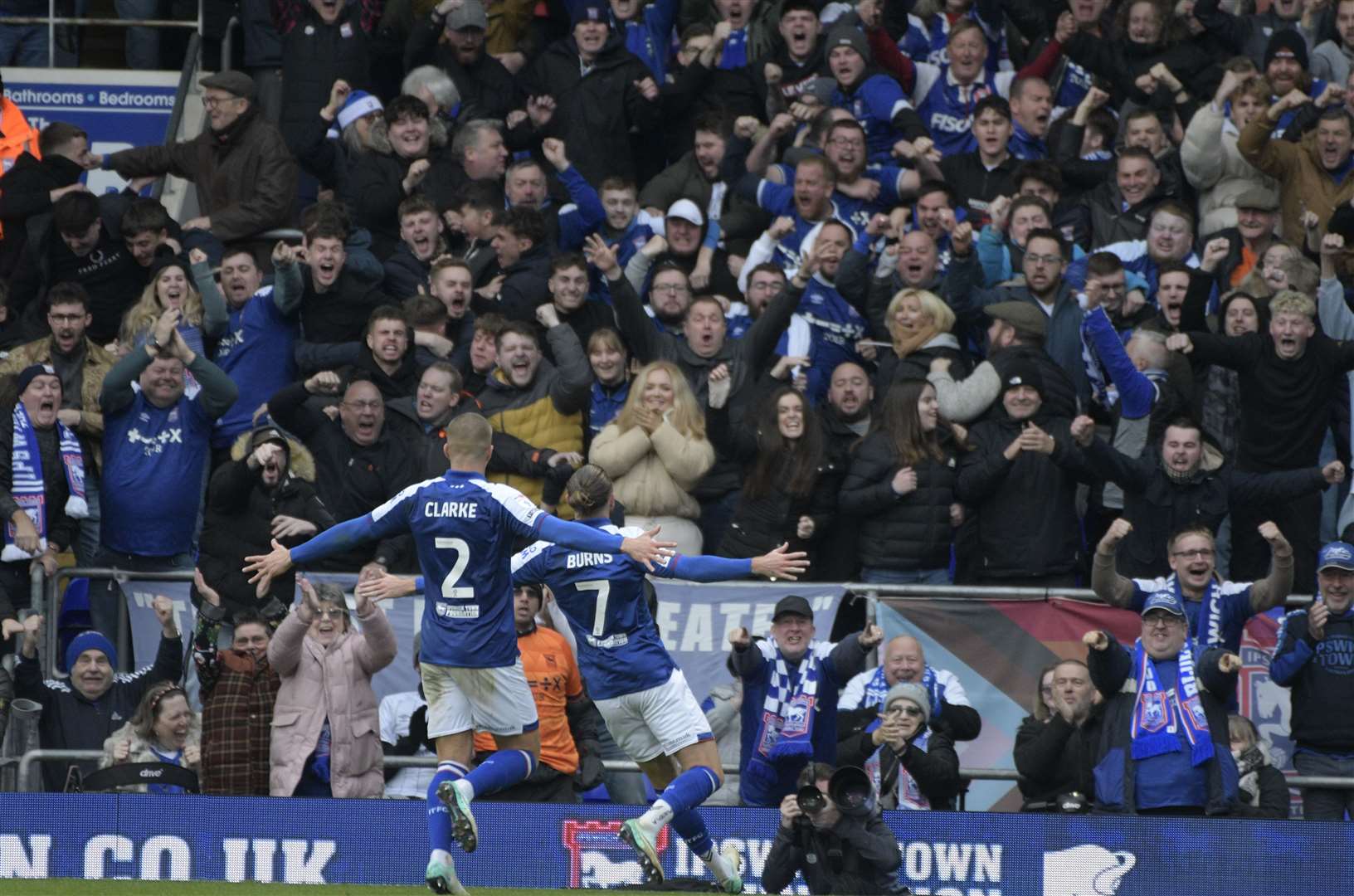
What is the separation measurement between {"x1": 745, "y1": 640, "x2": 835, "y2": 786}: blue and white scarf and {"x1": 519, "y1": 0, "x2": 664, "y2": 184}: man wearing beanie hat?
6.18 m

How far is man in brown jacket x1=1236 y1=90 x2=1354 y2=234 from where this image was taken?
53.4ft

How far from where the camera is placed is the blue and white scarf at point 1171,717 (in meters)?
12.4

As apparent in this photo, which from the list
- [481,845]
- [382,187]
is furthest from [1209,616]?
[382,187]

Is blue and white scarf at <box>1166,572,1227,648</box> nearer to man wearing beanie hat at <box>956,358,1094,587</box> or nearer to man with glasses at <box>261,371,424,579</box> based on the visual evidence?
man wearing beanie hat at <box>956,358,1094,587</box>

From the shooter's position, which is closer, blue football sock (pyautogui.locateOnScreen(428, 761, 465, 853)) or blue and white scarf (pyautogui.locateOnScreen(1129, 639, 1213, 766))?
blue football sock (pyautogui.locateOnScreen(428, 761, 465, 853))

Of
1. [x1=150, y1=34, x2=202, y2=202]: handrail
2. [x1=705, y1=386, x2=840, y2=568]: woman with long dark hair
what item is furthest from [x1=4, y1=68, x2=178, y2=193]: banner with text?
[x1=705, y1=386, x2=840, y2=568]: woman with long dark hair

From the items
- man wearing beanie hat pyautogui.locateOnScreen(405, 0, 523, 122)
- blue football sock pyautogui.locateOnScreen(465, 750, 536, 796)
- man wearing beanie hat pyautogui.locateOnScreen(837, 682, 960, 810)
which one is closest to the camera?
blue football sock pyautogui.locateOnScreen(465, 750, 536, 796)

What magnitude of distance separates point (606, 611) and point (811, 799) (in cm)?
140

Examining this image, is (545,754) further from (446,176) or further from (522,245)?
(446,176)

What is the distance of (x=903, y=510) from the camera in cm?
1441

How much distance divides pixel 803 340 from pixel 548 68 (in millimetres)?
4258

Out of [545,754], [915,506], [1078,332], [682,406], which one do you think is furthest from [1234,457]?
[545,754]

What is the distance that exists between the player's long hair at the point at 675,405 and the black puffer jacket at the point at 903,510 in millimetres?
1022

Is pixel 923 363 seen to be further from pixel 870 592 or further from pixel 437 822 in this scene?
pixel 437 822
